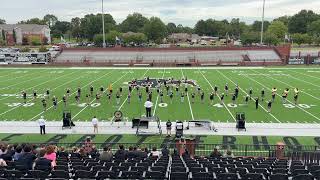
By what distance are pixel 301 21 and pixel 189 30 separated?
231ft

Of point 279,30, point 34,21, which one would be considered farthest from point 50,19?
point 279,30

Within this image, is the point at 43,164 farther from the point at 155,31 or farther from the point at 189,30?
the point at 189,30

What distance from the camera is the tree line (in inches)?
4156

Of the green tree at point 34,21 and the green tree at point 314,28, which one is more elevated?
the green tree at point 34,21

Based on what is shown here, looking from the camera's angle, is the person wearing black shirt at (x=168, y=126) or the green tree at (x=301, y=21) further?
the green tree at (x=301, y=21)

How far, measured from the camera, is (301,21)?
5172 inches

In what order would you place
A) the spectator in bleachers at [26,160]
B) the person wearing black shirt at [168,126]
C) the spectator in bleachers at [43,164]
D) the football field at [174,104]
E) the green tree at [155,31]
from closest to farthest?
the spectator in bleachers at [43,164]
the spectator in bleachers at [26,160]
the person wearing black shirt at [168,126]
the football field at [174,104]
the green tree at [155,31]

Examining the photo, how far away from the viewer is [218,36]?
158m

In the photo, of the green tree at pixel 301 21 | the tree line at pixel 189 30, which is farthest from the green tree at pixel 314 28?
the green tree at pixel 301 21

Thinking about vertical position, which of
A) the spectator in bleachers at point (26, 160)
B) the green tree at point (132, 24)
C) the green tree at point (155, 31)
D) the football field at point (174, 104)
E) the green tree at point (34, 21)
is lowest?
the football field at point (174, 104)

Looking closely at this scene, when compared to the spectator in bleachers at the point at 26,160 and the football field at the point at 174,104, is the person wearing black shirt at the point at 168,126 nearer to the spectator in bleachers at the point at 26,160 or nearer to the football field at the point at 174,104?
the football field at the point at 174,104

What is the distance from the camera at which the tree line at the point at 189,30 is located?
10556 centimetres

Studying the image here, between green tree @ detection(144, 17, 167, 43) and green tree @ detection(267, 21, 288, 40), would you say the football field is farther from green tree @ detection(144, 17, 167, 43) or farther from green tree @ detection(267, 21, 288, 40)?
green tree @ detection(267, 21, 288, 40)

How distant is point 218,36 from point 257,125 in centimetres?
13899
